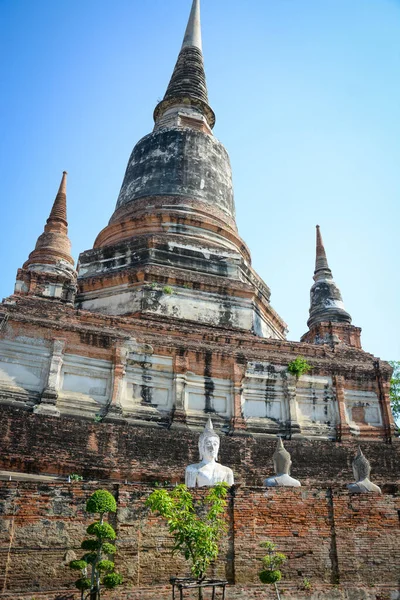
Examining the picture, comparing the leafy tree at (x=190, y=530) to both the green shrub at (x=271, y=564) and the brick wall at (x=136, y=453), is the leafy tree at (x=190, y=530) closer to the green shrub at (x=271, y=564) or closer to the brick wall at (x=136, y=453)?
the green shrub at (x=271, y=564)

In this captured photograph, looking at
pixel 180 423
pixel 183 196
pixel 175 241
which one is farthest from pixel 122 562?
pixel 183 196

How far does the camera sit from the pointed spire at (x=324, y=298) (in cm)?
1959

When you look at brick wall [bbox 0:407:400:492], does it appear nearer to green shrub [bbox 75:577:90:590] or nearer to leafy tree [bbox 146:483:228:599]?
green shrub [bbox 75:577:90:590]

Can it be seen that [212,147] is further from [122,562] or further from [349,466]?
[122,562]

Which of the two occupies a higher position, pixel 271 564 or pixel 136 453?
pixel 136 453

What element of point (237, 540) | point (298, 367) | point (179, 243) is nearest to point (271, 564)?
point (237, 540)

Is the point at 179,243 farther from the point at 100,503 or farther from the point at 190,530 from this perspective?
the point at 190,530

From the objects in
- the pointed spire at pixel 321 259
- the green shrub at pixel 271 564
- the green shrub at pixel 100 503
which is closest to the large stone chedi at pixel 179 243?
the pointed spire at pixel 321 259

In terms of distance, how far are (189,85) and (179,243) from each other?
33.4 feet

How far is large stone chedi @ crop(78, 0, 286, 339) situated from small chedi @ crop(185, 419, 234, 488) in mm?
6347

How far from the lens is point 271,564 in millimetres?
7422

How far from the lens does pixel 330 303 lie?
20109 millimetres

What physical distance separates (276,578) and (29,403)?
22.7 ft

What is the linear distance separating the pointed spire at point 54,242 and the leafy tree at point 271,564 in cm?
1196
